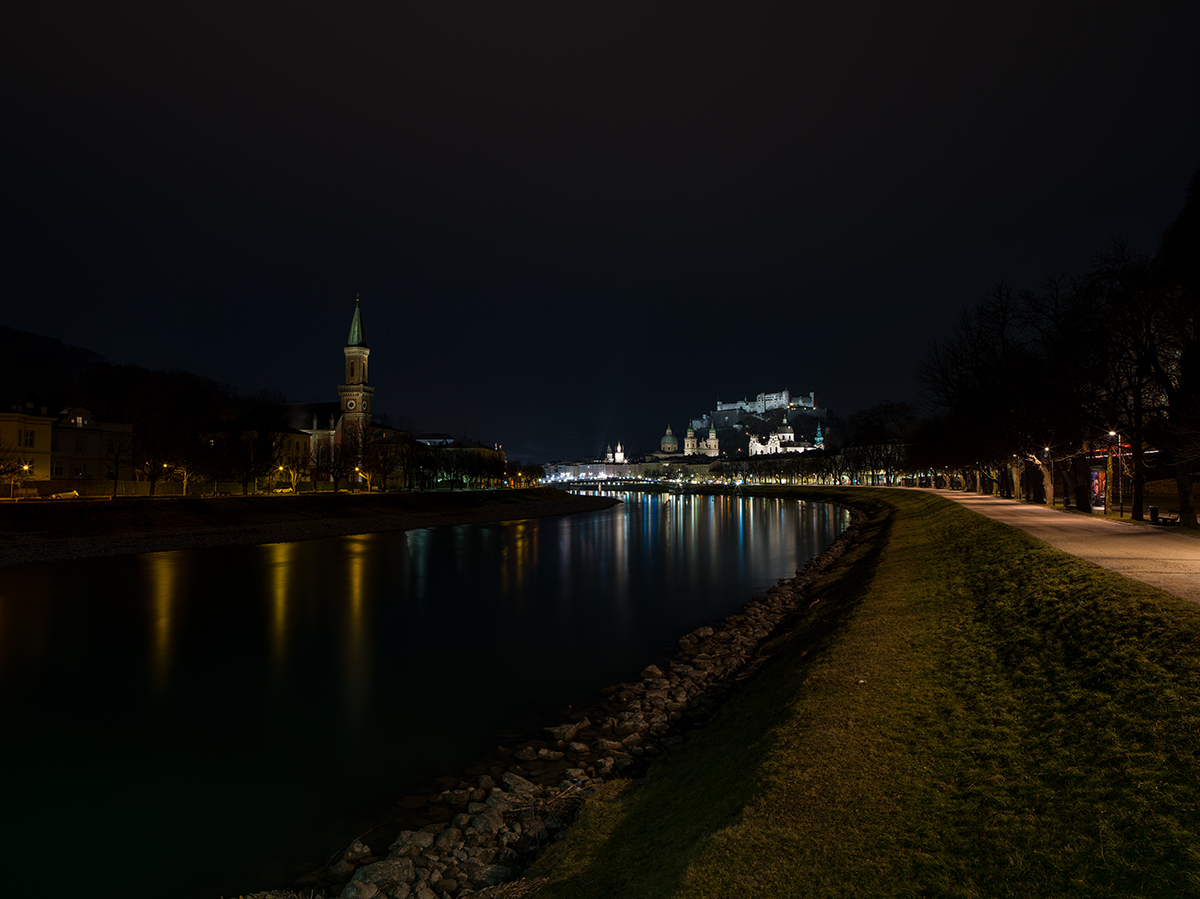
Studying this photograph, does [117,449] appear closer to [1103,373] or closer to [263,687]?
[263,687]

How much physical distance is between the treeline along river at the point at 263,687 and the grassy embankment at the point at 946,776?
14.4 ft

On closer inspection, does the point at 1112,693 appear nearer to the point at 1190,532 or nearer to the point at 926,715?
the point at 926,715

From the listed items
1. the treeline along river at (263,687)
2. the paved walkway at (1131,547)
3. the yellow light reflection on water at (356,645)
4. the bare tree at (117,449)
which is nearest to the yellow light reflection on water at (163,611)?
the treeline along river at (263,687)

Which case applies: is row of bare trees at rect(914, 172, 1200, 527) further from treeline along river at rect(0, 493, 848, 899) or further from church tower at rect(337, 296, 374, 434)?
church tower at rect(337, 296, 374, 434)

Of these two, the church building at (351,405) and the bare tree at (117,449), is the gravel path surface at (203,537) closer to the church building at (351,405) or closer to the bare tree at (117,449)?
the bare tree at (117,449)

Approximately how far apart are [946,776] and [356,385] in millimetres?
102556

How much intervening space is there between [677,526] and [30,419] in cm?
5317

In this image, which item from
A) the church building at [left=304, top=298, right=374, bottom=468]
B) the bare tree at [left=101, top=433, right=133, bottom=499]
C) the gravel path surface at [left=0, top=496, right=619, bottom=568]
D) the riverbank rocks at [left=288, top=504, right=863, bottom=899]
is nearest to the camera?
the riverbank rocks at [left=288, top=504, right=863, bottom=899]

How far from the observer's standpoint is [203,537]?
139 ft

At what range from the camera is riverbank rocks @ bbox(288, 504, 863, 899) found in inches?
277

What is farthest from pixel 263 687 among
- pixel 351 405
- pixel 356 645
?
pixel 351 405

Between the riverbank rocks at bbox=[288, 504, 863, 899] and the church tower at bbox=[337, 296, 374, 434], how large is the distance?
297 feet

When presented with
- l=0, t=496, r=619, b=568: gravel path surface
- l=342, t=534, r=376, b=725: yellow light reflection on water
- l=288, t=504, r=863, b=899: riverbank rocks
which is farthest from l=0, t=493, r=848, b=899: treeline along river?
l=0, t=496, r=619, b=568: gravel path surface

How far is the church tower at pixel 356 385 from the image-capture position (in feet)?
323
